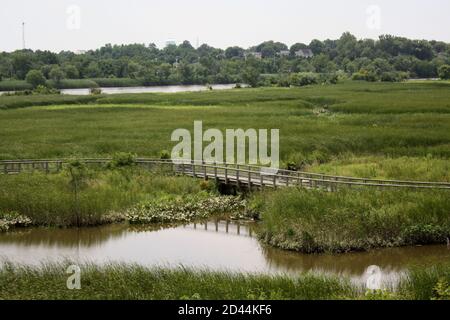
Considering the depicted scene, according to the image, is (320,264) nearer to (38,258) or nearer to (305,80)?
(38,258)

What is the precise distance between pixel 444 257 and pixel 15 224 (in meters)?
21.4

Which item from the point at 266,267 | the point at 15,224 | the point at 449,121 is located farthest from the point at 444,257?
the point at 449,121

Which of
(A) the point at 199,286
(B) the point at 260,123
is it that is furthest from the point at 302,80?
(A) the point at 199,286

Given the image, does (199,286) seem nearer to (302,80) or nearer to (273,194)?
(273,194)

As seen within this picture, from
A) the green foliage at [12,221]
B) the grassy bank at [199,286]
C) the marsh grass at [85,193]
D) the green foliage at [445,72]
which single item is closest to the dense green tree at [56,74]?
the green foliage at [445,72]

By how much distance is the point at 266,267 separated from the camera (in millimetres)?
30078

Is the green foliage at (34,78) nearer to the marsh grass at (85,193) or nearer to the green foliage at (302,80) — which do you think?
the green foliage at (302,80)

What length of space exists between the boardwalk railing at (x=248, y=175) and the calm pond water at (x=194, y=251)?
4019 mm

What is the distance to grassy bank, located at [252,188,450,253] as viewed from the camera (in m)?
32.2

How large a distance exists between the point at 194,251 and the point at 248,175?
10532 mm

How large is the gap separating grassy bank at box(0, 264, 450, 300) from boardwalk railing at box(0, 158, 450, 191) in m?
12.7

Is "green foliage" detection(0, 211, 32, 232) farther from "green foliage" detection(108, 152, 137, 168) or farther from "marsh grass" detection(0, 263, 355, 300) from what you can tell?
"marsh grass" detection(0, 263, 355, 300)

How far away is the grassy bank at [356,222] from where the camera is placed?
3219 cm

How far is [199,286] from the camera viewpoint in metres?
23.7
